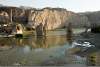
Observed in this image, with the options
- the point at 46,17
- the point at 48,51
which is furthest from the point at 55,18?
the point at 48,51

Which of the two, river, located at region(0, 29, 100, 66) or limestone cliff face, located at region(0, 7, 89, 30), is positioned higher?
limestone cliff face, located at region(0, 7, 89, 30)

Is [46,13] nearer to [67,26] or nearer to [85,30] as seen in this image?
[67,26]

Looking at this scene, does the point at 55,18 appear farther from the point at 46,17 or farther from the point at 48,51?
the point at 48,51

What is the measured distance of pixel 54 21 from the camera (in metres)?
4.04

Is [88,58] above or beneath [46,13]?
beneath

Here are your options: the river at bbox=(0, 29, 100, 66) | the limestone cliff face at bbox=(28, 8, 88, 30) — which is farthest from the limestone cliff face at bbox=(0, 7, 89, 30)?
the river at bbox=(0, 29, 100, 66)

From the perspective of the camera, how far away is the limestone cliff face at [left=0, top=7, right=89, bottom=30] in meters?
4.02

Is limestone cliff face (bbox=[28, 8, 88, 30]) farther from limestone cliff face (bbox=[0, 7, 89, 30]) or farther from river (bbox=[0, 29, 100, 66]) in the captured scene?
river (bbox=[0, 29, 100, 66])

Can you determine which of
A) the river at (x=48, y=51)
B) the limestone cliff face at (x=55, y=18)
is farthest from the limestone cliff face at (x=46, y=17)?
the river at (x=48, y=51)

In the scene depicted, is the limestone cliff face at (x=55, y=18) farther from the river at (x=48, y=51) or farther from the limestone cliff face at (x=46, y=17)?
the river at (x=48, y=51)

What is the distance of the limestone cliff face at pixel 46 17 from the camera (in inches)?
158

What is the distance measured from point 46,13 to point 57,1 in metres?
0.32

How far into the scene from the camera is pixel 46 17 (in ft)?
13.3

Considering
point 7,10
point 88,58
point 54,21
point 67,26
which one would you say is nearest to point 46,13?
point 54,21
